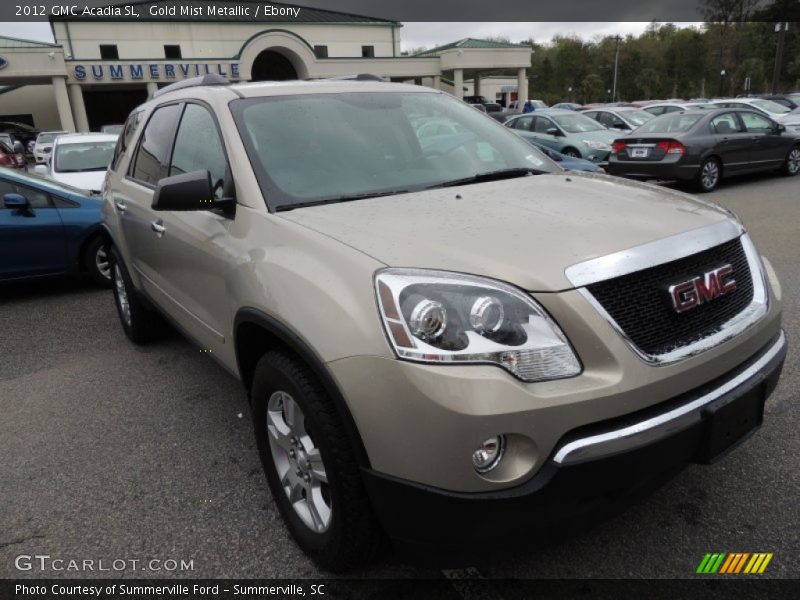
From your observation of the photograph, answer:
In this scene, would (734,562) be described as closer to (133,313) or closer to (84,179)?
(133,313)

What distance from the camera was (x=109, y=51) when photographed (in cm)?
4003

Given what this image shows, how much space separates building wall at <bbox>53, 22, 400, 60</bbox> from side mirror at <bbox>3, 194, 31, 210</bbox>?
33897 mm

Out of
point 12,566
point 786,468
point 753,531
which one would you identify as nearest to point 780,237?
point 786,468

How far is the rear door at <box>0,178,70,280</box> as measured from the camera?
609cm

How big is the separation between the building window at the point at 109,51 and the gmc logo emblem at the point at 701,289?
4562 centimetres

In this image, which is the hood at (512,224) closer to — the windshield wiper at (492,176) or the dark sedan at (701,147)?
the windshield wiper at (492,176)

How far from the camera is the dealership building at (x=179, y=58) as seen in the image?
3291cm

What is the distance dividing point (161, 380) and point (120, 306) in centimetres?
121

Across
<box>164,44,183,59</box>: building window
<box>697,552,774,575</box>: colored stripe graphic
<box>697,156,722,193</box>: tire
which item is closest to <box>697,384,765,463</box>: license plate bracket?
<box>697,552,774,575</box>: colored stripe graphic

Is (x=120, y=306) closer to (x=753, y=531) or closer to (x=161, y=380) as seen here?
(x=161, y=380)

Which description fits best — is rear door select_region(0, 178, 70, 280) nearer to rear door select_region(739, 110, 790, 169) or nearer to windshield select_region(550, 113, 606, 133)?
windshield select_region(550, 113, 606, 133)

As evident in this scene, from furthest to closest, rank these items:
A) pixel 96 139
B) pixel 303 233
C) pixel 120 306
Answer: pixel 96 139 → pixel 120 306 → pixel 303 233

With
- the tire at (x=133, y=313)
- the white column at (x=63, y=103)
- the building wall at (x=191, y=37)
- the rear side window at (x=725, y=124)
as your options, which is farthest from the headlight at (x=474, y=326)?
the building wall at (x=191, y=37)

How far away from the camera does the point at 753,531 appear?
2365mm
